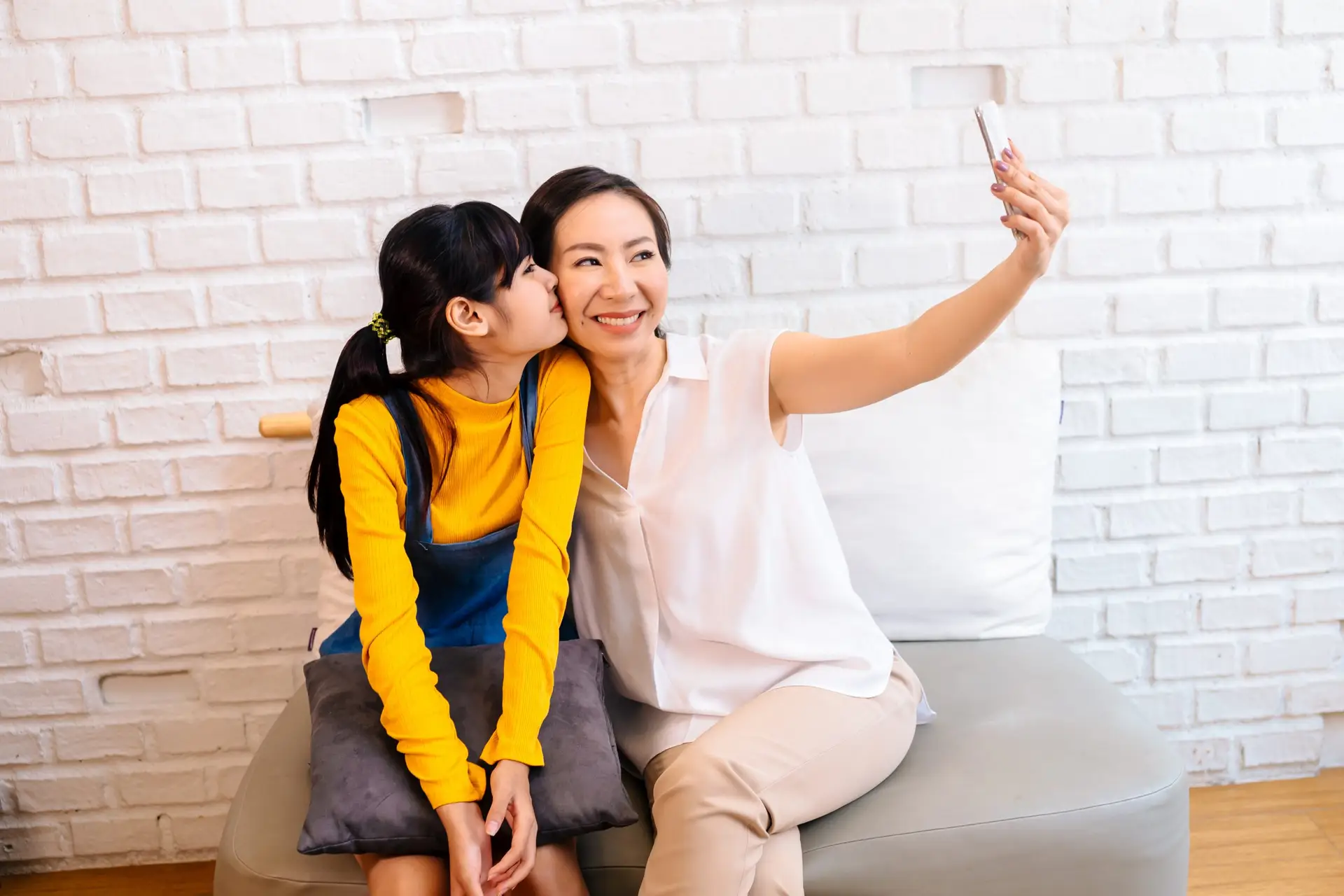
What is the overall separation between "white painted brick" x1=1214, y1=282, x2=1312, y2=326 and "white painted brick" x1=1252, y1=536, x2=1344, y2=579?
39cm

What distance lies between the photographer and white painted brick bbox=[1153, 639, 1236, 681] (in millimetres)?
1993

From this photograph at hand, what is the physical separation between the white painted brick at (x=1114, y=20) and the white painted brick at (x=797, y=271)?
0.52 meters

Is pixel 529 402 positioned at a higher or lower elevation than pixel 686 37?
lower

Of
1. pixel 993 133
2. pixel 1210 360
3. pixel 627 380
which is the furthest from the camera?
pixel 1210 360

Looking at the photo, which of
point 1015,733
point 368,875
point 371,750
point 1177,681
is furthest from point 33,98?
point 1177,681

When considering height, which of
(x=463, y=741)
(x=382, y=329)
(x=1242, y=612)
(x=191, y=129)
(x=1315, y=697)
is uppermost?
(x=191, y=129)

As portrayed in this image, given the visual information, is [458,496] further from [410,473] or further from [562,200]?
[562,200]

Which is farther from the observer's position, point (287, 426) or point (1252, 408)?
point (1252, 408)

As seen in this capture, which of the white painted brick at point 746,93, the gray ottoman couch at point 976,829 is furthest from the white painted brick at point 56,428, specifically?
the white painted brick at point 746,93

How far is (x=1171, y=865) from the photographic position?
1344 millimetres

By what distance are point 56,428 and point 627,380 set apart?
1.03 meters

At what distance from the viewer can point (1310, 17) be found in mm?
1793

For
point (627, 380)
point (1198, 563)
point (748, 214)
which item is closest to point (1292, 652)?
point (1198, 563)

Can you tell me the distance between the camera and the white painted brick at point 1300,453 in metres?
1.93
